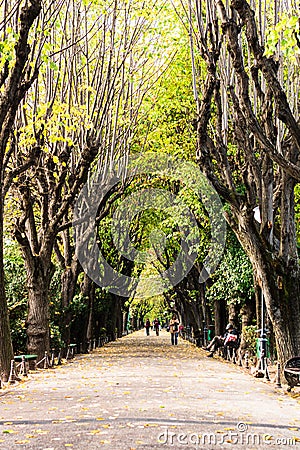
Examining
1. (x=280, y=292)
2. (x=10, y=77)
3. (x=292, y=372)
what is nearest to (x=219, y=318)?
(x=280, y=292)

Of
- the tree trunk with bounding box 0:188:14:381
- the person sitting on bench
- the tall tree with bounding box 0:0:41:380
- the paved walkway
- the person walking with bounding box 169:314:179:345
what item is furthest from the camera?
the person walking with bounding box 169:314:179:345

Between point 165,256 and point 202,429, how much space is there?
1418 inches

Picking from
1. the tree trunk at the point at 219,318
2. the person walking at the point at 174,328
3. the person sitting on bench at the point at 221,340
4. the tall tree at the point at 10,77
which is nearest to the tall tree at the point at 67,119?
the tall tree at the point at 10,77

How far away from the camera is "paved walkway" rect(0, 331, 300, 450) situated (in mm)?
7551

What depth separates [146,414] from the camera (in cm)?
962

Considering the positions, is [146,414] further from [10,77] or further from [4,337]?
[10,77]

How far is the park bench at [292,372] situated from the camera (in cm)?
1285

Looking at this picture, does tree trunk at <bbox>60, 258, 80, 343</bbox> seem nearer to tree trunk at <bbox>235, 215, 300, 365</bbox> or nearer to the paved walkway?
the paved walkway

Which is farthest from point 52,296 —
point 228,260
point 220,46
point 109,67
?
point 220,46

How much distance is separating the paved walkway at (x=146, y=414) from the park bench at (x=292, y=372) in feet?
1.01

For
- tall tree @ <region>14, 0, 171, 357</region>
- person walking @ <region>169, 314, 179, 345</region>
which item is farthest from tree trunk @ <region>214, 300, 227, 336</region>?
tall tree @ <region>14, 0, 171, 357</region>

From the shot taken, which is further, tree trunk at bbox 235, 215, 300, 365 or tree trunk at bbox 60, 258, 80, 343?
tree trunk at bbox 60, 258, 80, 343

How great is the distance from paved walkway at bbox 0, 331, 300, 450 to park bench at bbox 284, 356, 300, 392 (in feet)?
1.01

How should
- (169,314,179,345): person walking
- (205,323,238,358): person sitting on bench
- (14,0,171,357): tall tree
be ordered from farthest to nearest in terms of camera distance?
(169,314,179,345): person walking → (205,323,238,358): person sitting on bench → (14,0,171,357): tall tree
